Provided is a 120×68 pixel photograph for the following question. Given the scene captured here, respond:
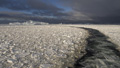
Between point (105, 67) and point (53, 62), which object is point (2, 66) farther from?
point (105, 67)

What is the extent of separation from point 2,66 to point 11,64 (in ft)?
1.15

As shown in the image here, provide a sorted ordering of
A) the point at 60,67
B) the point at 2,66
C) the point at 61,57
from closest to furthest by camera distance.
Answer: the point at 2,66
the point at 60,67
the point at 61,57

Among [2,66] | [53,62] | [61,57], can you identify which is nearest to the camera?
[2,66]

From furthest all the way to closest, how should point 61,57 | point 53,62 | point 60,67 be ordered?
point 61,57 → point 53,62 → point 60,67

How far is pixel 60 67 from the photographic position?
4664mm

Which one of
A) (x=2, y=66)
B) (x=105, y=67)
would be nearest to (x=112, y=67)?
(x=105, y=67)

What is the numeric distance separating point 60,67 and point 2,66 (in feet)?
7.44

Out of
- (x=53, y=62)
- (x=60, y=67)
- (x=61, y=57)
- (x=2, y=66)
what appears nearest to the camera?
(x=2, y=66)

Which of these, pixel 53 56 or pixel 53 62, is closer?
pixel 53 62

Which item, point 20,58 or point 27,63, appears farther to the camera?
point 20,58

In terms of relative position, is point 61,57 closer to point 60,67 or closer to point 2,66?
point 60,67

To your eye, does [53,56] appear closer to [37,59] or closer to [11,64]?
[37,59]

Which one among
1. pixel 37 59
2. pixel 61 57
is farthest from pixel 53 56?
pixel 37 59

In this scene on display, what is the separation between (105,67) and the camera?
15.9ft
